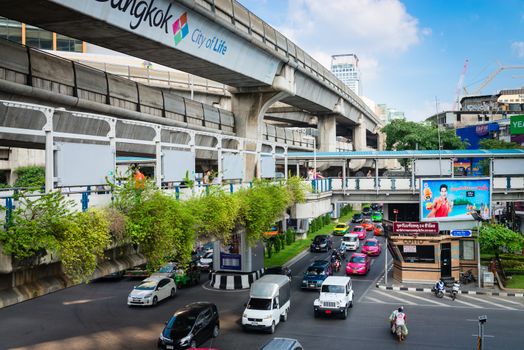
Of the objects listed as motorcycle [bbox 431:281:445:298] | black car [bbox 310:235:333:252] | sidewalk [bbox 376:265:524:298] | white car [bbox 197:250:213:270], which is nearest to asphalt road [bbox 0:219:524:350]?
motorcycle [bbox 431:281:445:298]

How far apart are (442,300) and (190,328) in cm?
1458

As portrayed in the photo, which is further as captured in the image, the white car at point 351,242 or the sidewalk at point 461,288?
the white car at point 351,242

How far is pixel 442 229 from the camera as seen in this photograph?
30250 mm

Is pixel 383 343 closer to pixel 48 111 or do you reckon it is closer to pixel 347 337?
pixel 347 337

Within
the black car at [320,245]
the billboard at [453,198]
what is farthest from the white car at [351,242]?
the billboard at [453,198]

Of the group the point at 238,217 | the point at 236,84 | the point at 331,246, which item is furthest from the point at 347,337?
the point at 331,246

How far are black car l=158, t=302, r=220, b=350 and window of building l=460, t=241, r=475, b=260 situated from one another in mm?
17545

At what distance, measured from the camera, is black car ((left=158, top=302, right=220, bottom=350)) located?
18578mm

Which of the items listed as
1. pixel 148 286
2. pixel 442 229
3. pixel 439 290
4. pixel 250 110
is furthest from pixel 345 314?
pixel 250 110

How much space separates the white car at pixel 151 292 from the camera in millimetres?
25500

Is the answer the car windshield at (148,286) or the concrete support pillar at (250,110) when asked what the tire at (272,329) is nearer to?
the car windshield at (148,286)

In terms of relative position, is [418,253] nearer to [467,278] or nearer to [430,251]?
[430,251]

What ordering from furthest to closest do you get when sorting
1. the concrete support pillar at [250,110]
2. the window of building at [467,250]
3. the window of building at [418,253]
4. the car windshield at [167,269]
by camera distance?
the car windshield at [167,269] → the concrete support pillar at [250,110] → the window of building at [467,250] → the window of building at [418,253]

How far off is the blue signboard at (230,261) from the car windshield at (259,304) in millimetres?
8404
